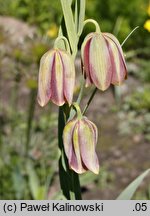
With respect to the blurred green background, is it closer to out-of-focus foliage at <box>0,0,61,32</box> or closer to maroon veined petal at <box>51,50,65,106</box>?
out-of-focus foliage at <box>0,0,61,32</box>

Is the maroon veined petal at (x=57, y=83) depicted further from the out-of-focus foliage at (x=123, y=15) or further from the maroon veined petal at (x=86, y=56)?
the out-of-focus foliage at (x=123, y=15)

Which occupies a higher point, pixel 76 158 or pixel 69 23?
pixel 69 23

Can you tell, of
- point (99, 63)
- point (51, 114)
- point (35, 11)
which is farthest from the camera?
point (35, 11)

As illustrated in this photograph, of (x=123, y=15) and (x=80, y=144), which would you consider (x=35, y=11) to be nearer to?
(x=123, y=15)

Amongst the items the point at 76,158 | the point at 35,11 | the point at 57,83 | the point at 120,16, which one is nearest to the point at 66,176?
the point at 76,158

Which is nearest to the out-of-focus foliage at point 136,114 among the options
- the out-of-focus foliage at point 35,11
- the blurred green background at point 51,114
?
the blurred green background at point 51,114

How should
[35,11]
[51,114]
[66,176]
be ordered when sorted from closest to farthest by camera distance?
[66,176], [51,114], [35,11]

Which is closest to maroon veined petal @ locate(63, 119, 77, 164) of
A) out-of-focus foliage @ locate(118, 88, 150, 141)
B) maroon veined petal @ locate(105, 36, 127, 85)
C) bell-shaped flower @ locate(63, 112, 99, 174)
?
bell-shaped flower @ locate(63, 112, 99, 174)

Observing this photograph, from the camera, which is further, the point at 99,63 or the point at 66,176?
the point at 66,176

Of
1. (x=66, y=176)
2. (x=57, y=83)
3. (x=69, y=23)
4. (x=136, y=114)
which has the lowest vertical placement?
(x=136, y=114)

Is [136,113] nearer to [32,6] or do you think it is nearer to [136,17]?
[136,17]
